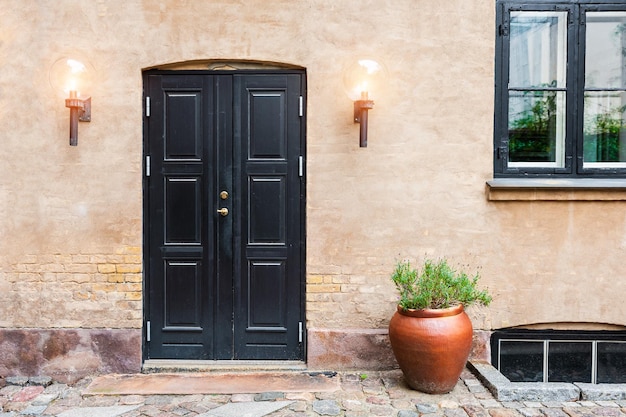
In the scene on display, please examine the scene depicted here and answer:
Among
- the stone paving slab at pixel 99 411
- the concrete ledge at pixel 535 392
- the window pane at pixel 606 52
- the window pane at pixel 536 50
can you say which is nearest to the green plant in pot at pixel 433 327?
the concrete ledge at pixel 535 392

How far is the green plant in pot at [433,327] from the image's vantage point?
4164 mm

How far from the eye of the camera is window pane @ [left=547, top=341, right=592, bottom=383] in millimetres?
4934

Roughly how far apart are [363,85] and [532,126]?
1.62 metres

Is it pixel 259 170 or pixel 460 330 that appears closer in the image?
pixel 460 330

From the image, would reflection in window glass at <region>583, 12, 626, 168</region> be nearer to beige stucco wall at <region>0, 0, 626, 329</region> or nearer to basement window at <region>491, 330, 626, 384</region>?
beige stucco wall at <region>0, 0, 626, 329</region>

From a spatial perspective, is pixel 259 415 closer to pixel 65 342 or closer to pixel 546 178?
pixel 65 342

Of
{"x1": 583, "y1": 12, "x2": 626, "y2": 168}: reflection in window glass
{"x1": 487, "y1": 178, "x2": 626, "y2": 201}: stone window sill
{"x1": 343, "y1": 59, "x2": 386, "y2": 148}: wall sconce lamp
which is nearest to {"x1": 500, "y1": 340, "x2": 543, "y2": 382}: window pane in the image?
{"x1": 487, "y1": 178, "x2": 626, "y2": 201}: stone window sill

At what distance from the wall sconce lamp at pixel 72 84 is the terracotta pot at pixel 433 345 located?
317 centimetres

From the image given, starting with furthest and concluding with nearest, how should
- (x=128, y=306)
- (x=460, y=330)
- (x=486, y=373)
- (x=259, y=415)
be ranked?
(x=128, y=306), (x=486, y=373), (x=460, y=330), (x=259, y=415)

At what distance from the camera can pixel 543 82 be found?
4.97m

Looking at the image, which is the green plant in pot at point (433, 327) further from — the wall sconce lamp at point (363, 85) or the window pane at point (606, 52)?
Result: the window pane at point (606, 52)

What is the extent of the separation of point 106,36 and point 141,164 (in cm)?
115

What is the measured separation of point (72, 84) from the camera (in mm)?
4621

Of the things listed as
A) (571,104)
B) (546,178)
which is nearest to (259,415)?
(546,178)
